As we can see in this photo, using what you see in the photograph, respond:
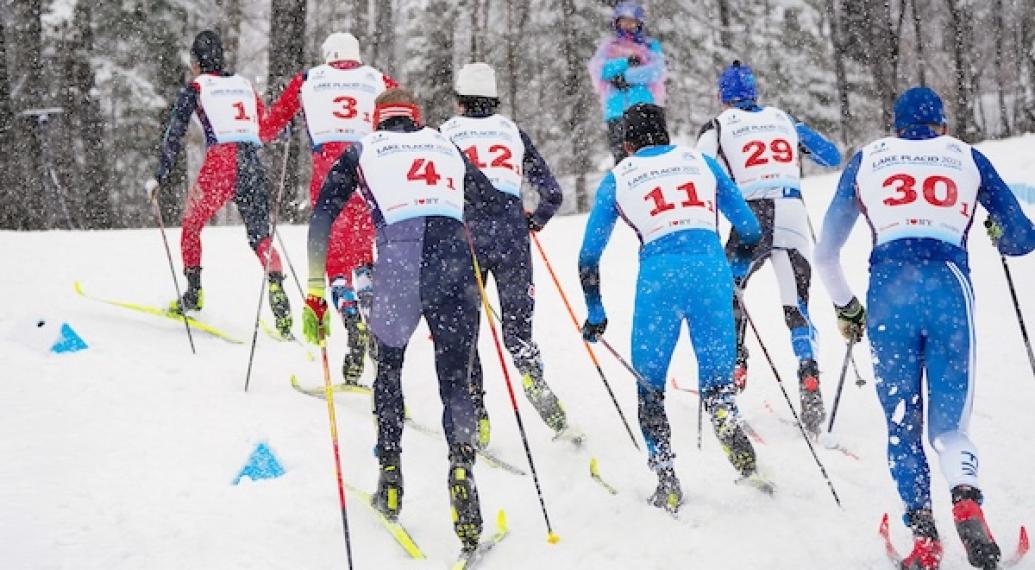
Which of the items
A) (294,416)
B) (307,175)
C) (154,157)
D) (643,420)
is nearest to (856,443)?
(643,420)

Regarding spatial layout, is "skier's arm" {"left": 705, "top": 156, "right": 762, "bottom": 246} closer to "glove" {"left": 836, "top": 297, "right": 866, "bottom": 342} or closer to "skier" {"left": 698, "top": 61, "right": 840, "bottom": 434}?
"glove" {"left": 836, "top": 297, "right": 866, "bottom": 342}

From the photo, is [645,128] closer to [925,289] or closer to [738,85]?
[738,85]

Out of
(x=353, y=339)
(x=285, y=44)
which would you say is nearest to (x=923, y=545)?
(x=353, y=339)

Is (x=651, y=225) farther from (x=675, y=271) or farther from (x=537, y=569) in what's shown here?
A: (x=537, y=569)

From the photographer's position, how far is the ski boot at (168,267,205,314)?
8133mm

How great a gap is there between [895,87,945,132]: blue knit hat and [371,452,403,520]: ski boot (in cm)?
318

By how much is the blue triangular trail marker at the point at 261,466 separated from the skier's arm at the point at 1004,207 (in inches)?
165

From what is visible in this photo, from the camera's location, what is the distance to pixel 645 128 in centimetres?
533

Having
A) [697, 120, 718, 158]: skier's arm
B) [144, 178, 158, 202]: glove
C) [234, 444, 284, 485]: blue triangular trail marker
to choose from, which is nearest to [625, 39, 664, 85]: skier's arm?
[697, 120, 718, 158]: skier's arm

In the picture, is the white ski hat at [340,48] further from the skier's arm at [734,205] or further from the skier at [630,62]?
the skier at [630,62]

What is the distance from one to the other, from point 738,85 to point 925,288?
9.32 ft

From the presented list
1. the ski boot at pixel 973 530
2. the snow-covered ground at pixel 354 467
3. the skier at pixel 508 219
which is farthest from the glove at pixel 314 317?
the ski boot at pixel 973 530

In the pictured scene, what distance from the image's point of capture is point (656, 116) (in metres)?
5.37

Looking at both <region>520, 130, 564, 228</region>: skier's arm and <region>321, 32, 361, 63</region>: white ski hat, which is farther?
<region>321, 32, 361, 63</region>: white ski hat
